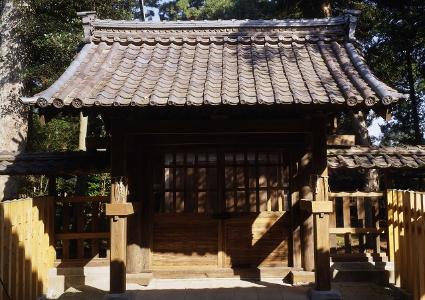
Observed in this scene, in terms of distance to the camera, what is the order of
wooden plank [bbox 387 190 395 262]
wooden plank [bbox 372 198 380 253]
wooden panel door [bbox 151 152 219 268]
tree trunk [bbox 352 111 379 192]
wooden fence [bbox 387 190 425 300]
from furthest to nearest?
tree trunk [bbox 352 111 379 192]
wooden plank [bbox 372 198 380 253]
wooden panel door [bbox 151 152 219 268]
wooden plank [bbox 387 190 395 262]
wooden fence [bbox 387 190 425 300]

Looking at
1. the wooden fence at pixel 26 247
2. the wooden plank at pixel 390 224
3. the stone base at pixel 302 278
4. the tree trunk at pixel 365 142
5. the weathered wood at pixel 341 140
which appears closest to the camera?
the wooden fence at pixel 26 247

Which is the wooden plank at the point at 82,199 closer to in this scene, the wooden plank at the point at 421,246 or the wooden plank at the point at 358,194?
the wooden plank at the point at 358,194

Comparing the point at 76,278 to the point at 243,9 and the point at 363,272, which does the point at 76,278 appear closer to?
the point at 363,272

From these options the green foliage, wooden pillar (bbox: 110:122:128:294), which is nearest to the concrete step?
wooden pillar (bbox: 110:122:128:294)

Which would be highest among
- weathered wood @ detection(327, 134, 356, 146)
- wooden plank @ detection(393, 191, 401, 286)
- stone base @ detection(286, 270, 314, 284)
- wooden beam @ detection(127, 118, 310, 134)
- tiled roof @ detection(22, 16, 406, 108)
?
tiled roof @ detection(22, 16, 406, 108)

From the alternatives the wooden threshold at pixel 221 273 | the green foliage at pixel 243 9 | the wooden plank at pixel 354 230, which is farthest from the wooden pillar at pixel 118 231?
the green foliage at pixel 243 9

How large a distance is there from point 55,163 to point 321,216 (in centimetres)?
491

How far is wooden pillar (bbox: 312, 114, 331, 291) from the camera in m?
5.98

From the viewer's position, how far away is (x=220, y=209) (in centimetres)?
759

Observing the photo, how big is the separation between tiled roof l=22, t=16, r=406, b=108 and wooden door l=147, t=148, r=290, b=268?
1788 millimetres

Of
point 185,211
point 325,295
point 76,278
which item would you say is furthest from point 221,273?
point 76,278

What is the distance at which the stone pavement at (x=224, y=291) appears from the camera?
6570 mm

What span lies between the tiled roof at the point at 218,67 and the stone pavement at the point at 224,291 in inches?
130

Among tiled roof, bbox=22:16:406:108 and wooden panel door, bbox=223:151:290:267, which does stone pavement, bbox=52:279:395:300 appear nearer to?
wooden panel door, bbox=223:151:290:267
